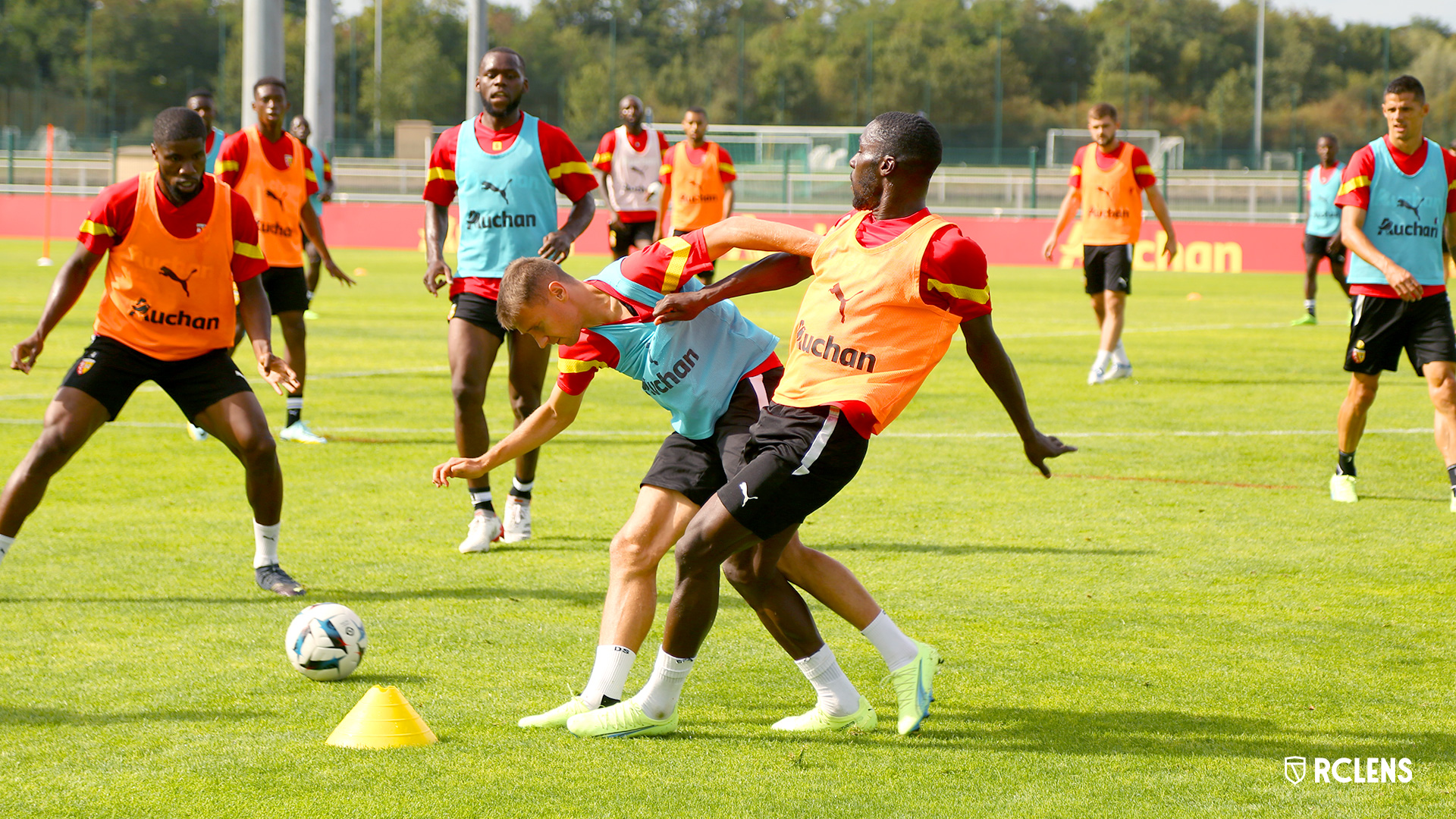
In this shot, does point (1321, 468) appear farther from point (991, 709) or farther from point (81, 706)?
point (81, 706)

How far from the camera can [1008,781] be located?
167 inches

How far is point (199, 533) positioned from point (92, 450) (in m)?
2.70

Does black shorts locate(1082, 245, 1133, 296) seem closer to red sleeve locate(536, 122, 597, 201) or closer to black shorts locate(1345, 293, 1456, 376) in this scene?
black shorts locate(1345, 293, 1456, 376)

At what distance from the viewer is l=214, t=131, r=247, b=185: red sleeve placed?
34.1 feet

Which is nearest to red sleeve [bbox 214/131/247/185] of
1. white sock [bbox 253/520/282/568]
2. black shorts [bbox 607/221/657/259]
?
white sock [bbox 253/520/282/568]

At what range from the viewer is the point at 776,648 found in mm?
5586

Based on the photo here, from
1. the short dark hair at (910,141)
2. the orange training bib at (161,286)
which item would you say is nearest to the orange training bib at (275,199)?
the orange training bib at (161,286)

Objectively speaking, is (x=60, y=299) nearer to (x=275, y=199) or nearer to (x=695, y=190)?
(x=275, y=199)

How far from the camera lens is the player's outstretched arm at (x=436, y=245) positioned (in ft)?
25.0

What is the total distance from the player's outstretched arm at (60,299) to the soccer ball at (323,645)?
1898mm

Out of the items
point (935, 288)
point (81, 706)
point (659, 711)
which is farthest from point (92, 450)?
point (935, 288)

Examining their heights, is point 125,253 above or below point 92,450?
above

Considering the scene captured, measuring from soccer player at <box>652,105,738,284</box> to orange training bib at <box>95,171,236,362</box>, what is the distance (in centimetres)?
1263

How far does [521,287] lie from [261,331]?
2.21 m
